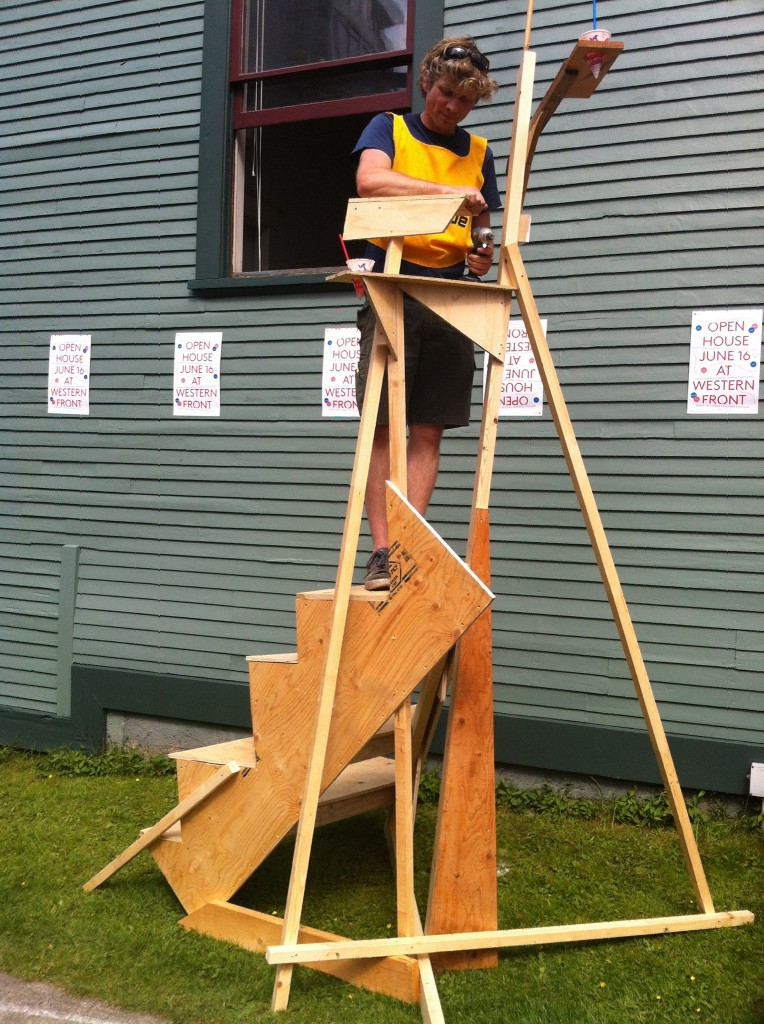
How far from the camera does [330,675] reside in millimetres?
2510

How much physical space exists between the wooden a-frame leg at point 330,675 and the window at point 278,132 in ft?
6.91

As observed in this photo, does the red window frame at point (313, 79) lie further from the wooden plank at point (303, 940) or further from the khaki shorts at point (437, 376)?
the wooden plank at point (303, 940)

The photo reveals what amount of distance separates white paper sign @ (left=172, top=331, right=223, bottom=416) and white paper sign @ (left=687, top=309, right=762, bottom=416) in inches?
92.5

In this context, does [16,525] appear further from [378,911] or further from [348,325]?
[378,911]

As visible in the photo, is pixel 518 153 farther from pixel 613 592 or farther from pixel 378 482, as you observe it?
pixel 613 592

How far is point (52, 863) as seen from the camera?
349 cm

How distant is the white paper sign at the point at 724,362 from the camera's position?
369 centimetres

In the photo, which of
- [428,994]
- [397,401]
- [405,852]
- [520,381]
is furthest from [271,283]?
[428,994]

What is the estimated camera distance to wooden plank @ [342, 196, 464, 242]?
2.43 metres

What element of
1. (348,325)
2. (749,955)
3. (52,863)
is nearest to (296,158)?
(348,325)

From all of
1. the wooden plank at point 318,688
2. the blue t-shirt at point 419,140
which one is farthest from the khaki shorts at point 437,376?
the wooden plank at point 318,688

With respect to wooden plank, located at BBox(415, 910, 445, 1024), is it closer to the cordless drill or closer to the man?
the man

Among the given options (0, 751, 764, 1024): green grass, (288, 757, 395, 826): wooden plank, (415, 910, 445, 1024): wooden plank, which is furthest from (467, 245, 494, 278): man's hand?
(0, 751, 764, 1024): green grass

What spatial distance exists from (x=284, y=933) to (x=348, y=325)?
286cm
